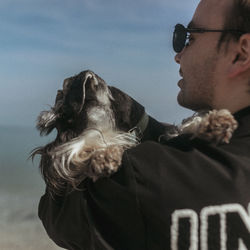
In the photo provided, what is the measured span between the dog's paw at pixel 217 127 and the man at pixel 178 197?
0.05 m

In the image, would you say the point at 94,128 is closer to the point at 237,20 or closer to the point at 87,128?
the point at 87,128

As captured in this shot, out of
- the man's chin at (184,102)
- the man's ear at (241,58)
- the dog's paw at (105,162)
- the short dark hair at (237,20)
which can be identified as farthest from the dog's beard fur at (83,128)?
the short dark hair at (237,20)

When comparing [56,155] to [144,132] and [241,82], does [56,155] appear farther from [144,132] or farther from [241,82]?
[241,82]

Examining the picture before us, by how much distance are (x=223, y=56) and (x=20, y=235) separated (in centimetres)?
1029

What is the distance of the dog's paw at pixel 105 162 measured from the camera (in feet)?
7.38

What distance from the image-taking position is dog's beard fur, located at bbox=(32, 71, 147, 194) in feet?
8.63

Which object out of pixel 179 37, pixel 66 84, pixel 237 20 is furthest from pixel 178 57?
pixel 66 84

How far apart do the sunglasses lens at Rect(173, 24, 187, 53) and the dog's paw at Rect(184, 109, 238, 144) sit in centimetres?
58

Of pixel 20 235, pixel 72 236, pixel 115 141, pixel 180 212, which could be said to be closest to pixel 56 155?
pixel 115 141

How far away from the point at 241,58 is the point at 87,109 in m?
1.31

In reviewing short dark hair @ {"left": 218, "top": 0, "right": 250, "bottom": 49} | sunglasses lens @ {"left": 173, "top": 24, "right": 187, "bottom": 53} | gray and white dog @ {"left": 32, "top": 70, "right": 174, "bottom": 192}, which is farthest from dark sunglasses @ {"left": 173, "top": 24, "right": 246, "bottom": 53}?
gray and white dog @ {"left": 32, "top": 70, "right": 174, "bottom": 192}

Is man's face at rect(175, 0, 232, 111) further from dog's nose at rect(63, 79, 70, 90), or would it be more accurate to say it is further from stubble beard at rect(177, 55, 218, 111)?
dog's nose at rect(63, 79, 70, 90)

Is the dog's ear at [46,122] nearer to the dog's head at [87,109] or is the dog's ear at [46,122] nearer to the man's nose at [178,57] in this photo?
the dog's head at [87,109]

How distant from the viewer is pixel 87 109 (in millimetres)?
3219
